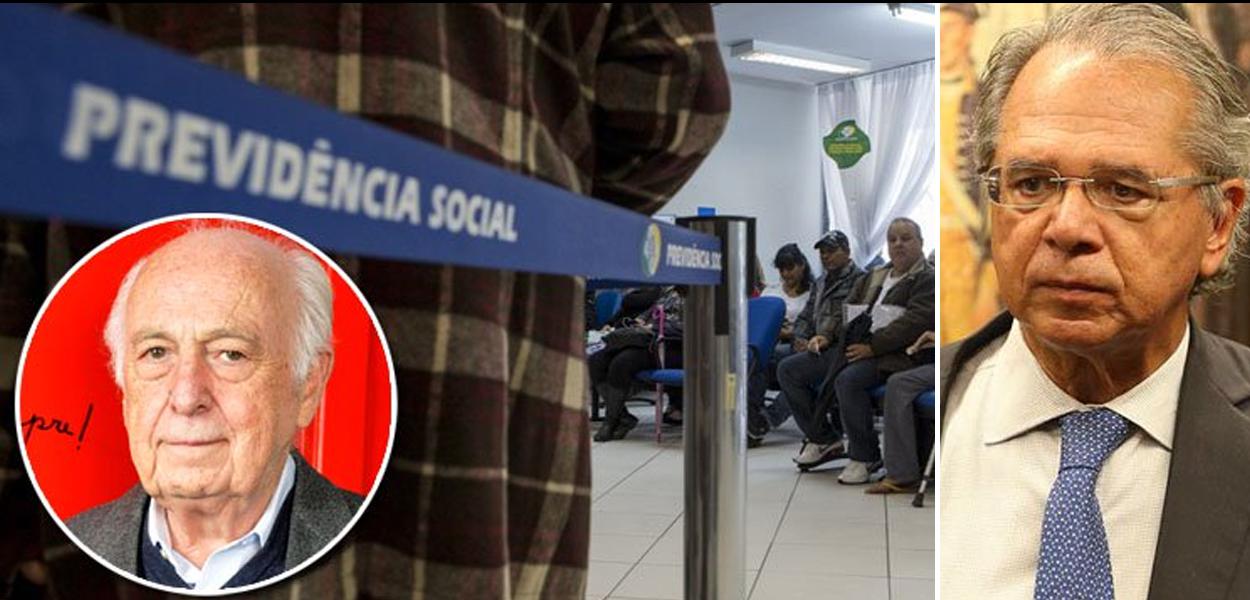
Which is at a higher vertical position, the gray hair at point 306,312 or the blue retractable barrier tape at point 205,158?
the blue retractable barrier tape at point 205,158

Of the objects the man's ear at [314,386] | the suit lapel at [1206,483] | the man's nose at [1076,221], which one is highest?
the man's nose at [1076,221]

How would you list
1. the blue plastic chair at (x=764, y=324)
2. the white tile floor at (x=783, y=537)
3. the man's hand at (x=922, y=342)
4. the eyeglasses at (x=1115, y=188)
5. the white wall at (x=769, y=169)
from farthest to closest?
1. the white wall at (x=769, y=169)
2. the blue plastic chair at (x=764, y=324)
3. the man's hand at (x=922, y=342)
4. the white tile floor at (x=783, y=537)
5. the eyeglasses at (x=1115, y=188)

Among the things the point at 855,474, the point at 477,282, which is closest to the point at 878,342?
the point at 855,474

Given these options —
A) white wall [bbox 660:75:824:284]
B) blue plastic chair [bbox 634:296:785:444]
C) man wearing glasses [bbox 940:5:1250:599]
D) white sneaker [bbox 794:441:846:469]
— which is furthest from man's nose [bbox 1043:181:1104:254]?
white wall [bbox 660:75:824:284]

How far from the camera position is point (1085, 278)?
973 mm

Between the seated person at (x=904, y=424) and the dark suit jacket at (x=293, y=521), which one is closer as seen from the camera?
the dark suit jacket at (x=293, y=521)

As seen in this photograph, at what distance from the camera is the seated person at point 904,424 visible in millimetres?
3748

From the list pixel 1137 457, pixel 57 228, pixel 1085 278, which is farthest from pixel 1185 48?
pixel 57 228

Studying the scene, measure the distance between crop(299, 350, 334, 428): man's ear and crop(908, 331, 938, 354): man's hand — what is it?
10.2 ft

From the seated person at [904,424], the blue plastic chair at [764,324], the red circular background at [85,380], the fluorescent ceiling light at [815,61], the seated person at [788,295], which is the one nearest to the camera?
the red circular background at [85,380]

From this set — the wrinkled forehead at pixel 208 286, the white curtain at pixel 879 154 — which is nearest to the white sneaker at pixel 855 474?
the white curtain at pixel 879 154

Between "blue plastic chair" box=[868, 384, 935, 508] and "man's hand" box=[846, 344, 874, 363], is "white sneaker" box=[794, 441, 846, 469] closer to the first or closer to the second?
"man's hand" box=[846, 344, 874, 363]

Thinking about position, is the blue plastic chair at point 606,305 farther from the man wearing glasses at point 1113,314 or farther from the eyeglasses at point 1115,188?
the eyeglasses at point 1115,188

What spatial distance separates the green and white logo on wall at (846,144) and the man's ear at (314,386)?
7575mm
